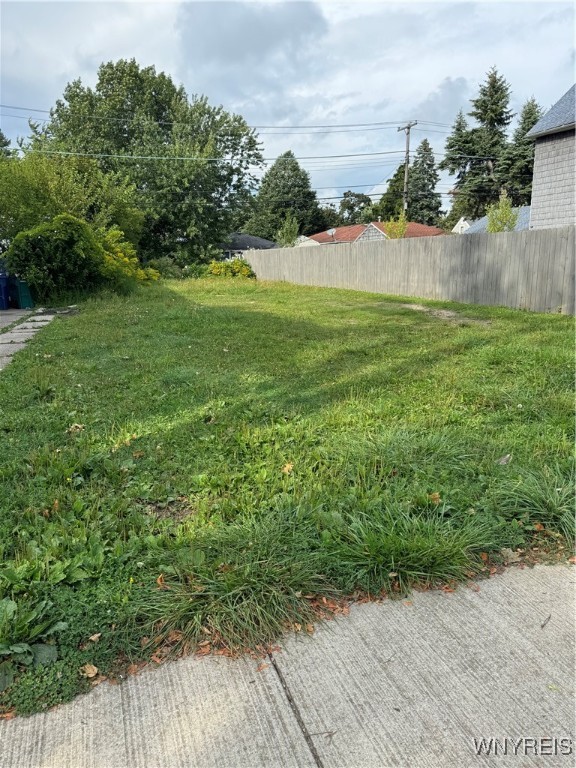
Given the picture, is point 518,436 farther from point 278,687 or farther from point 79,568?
point 79,568

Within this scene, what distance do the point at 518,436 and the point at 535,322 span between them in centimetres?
558

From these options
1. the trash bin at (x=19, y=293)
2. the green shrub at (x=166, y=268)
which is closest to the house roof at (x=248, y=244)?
the green shrub at (x=166, y=268)

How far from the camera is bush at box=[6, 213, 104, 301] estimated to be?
1213 cm

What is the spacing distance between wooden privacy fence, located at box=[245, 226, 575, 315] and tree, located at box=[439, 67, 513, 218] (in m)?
22.3

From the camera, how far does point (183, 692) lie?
158cm

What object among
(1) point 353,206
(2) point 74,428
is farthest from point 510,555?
(1) point 353,206

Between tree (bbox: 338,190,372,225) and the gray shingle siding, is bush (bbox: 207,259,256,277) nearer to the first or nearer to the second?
the gray shingle siding

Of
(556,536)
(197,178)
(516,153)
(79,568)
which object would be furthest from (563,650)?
(516,153)

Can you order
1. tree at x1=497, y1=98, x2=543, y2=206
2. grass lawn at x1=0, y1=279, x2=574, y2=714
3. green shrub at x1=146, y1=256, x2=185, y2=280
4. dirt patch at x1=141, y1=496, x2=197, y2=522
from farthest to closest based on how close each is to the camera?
tree at x1=497, y1=98, x2=543, y2=206 → green shrub at x1=146, y1=256, x2=185, y2=280 → dirt patch at x1=141, y1=496, x2=197, y2=522 → grass lawn at x1=0, y1=279, x2=574, y2=714

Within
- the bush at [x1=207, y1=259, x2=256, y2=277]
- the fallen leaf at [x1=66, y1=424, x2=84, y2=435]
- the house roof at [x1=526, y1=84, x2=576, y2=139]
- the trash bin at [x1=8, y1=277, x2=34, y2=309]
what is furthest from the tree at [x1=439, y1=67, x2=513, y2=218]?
the fallen leaf at [x1=66, y1=424, x2=84, y2=435]

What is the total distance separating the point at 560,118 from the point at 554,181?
135 centimetres

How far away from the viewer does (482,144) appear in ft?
116

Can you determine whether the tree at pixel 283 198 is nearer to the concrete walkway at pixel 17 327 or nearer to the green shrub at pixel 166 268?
the green shrub at pixel 166 268

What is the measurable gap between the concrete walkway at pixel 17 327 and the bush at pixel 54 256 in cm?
90
